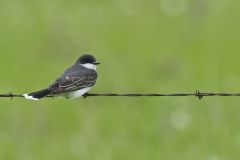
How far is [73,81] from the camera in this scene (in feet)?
37.5

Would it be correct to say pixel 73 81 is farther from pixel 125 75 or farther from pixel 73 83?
pixel 125 75

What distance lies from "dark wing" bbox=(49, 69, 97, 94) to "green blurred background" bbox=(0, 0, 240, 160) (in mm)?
2145

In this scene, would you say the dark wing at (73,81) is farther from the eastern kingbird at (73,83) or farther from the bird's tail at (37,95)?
the bird's tail at (37,95)

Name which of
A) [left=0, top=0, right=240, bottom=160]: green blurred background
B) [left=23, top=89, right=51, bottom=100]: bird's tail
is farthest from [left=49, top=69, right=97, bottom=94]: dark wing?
[left=0, top=0, right=240, bottom=160]: green blurred background

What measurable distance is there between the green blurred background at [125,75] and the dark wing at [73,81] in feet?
7.04

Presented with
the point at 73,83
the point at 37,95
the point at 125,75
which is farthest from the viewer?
the point at 125,75

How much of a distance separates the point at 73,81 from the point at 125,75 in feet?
16.9

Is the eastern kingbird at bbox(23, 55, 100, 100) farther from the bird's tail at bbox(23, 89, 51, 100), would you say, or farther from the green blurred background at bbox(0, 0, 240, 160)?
the green blurred background at bbox(0, 0, 240, 160)

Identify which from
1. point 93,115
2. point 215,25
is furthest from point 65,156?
point 215,25

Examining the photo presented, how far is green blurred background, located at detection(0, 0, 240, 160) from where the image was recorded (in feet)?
46.1

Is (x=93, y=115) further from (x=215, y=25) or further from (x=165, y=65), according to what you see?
(x=215, y=25)

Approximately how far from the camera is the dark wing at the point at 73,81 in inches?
440

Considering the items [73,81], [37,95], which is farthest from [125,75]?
[37,95]

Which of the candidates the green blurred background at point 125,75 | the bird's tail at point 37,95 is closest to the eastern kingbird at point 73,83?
the bird's tail at point 37,95
